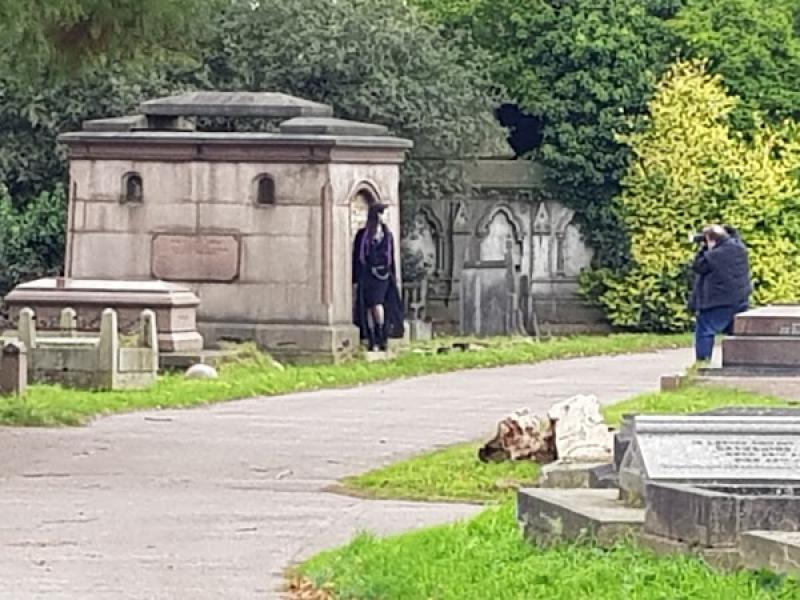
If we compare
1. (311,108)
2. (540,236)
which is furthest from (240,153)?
(540,236)

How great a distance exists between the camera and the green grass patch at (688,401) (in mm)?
20972

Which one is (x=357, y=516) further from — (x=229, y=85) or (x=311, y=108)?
(x=229, y=85)

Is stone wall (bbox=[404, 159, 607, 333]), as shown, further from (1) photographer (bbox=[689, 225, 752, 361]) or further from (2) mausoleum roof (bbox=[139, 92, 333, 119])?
(1) photographer (bbox=[689, 225, 752, 361])

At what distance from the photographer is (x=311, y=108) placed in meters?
30.2

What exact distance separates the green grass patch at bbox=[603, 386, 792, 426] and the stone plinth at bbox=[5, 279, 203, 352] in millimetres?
5803

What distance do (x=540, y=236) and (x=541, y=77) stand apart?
297 cm

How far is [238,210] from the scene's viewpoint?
29172 mm

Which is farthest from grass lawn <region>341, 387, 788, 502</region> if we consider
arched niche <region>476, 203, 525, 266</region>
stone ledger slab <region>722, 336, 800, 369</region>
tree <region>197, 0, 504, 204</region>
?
arched niche <region>476, 203, 525, 266</region>

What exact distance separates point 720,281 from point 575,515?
15.7 metres

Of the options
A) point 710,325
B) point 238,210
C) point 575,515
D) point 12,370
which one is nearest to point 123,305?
point 238,210

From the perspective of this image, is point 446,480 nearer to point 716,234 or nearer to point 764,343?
point 764,343

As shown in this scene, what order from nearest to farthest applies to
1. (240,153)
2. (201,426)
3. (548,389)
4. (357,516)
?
(357,516) < (201,426) < (548,389) < (240,153)

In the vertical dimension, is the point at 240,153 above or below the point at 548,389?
above

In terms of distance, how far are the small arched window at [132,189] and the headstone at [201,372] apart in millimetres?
4181
